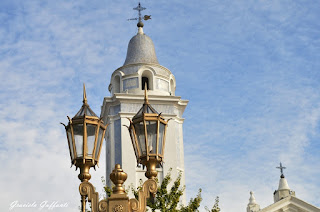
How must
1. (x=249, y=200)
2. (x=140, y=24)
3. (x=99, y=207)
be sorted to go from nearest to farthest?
(x=99, y=207), (x=140, y=24), (x=249, y=200)

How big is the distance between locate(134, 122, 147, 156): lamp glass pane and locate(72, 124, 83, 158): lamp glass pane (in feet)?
3.28

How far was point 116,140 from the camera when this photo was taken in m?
31.6

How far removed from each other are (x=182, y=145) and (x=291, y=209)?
7.07m

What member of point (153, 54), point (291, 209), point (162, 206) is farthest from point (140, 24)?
point (162, 206)

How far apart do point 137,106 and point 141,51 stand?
13.1 ft

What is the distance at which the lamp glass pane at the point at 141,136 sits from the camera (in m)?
10.5

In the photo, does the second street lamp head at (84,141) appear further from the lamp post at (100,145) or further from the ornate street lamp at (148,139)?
the ornate street lamp at (148,139)

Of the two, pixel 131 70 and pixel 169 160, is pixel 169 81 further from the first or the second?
pixel 169 160

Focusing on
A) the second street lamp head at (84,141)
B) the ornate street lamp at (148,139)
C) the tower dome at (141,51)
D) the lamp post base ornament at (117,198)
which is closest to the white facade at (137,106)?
the tower dome at (141,51)

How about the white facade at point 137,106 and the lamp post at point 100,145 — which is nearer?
the lamp post at point 100,145

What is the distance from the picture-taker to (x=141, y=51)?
34.4 metres

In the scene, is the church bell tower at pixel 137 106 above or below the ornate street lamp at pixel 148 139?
above

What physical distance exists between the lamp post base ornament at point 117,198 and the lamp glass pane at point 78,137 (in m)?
0.57

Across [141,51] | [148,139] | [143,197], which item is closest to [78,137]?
[148,139]
